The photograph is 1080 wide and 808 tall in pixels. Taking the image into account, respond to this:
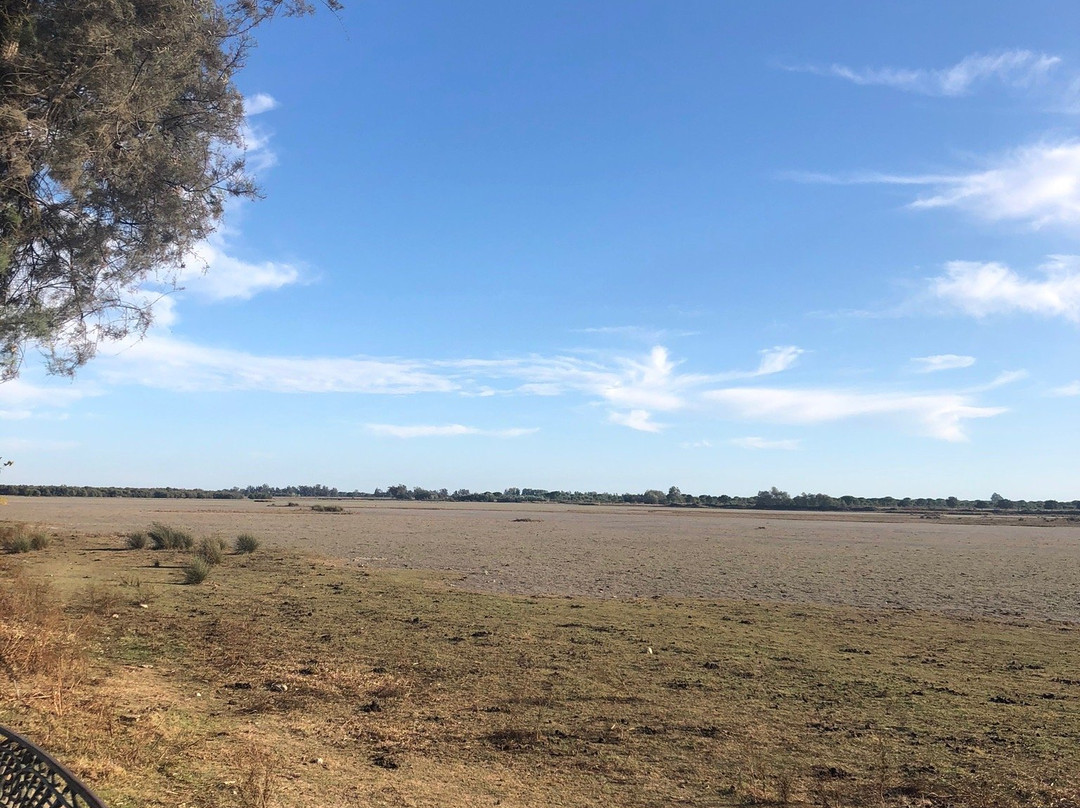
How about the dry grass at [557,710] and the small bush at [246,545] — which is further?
the small bush at [246,545]

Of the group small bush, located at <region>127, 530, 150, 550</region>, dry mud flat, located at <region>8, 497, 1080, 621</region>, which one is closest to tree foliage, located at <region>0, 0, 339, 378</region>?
dry mud flat, located at <region>8, 497, 1080, 621</region>

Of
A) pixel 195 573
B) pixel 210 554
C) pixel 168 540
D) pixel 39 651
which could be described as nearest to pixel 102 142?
pixel 39 651

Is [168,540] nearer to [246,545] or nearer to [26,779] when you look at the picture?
[246,545]

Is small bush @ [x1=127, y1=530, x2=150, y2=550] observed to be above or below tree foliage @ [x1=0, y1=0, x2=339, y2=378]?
below

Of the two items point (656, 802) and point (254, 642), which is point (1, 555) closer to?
point (254, 642)

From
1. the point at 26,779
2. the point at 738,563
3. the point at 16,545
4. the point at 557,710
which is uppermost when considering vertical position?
the point at 26,779

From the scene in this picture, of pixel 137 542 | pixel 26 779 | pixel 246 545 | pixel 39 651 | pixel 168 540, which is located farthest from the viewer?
pixel 246 545

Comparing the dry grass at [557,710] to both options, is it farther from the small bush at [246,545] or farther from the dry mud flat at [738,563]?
the small bush at [246,545]

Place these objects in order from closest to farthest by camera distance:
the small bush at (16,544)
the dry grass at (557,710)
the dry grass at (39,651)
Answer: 1. the dry grass at (557,710)
2. the dry grass at (39,651)
3. the small bush at (16,544)

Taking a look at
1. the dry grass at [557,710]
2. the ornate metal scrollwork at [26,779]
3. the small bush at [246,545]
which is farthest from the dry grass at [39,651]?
the small bush at [246,545]

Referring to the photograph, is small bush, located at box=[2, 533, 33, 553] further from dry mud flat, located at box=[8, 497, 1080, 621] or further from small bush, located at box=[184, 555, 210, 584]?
dry mud flat, located at box=[8, 497, 1080, 621]

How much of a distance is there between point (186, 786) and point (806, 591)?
796 inches

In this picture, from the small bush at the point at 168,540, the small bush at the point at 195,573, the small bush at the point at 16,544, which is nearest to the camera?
the small bush at the point at 195,573

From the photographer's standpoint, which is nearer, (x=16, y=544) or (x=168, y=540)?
(x=16, y=544)
